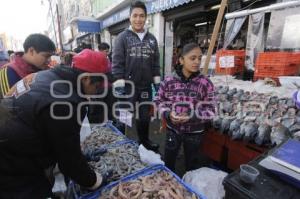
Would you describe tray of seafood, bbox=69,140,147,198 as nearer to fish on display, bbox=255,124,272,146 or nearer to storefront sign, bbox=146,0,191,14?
fish on display, bbox=255,124,272,146

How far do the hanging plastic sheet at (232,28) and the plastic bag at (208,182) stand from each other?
5105 millimetres

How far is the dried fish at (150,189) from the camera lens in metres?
1.99

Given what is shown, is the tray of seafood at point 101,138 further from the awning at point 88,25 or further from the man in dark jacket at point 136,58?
the awning at point 88,25

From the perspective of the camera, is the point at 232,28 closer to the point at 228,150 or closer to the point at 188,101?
the point at 228,150

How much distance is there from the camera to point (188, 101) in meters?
2.69

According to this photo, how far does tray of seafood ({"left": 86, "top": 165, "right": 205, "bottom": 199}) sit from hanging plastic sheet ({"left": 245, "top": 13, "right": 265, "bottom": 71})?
469cm

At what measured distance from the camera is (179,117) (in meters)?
2.54

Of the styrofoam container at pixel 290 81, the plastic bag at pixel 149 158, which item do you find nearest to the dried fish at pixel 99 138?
the plastic bag at pixel 149 158

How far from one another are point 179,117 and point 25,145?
5.26 feet

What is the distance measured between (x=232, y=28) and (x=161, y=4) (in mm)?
3256

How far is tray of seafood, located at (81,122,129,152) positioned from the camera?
9.65 feet

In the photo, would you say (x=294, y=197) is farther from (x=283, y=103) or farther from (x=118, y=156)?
(x=283, y=103)

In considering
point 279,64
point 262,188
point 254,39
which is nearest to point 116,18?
point 254,39

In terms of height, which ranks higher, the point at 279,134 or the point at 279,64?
the point at 279,64
